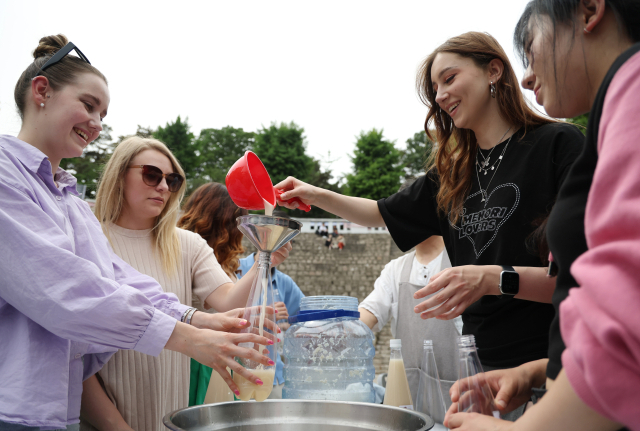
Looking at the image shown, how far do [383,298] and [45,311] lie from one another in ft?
9.11

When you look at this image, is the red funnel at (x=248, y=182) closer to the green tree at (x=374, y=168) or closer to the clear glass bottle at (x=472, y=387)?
the clear glass bottle at (x=472, y=387)

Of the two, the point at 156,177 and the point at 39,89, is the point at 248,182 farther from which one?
the point at 156,177

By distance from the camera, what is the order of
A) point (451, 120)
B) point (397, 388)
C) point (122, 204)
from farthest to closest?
point (122, 204) → point (451, 120) → point (397, 388)

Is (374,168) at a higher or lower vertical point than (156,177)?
higher

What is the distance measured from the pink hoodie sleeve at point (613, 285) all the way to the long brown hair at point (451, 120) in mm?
1329

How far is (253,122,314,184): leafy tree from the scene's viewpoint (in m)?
38.7

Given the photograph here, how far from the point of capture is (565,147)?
171 cm

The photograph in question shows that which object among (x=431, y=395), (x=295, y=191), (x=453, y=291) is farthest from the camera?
(x=295, y=191)

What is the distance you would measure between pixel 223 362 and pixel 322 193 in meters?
1.06

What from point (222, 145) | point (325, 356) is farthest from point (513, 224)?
point (222, 145)

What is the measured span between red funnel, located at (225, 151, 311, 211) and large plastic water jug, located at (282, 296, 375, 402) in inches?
24.9

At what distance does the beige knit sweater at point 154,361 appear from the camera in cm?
208

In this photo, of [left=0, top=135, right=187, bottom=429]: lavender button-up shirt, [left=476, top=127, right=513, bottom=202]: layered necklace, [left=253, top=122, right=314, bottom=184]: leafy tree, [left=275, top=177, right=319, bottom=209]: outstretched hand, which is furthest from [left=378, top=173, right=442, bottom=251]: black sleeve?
[left=253, top=122, right=314, bottom=184]: leafy tree

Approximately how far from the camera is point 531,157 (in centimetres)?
177
